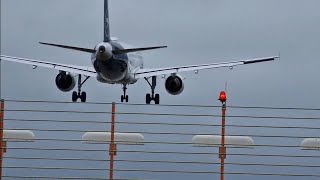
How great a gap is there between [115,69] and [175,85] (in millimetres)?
4194

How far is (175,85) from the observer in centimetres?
5753

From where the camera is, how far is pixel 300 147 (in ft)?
46.8

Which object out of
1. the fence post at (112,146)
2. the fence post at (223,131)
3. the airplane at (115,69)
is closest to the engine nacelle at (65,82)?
the airplane at (115,69)

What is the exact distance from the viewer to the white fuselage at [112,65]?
52.4 meters

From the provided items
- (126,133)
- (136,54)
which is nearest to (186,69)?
(136,54)

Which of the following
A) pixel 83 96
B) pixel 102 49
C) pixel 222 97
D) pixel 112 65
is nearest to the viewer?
pixel 222 97

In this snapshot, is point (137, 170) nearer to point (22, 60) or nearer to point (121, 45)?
point (121, 45)

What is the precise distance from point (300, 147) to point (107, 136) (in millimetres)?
3020

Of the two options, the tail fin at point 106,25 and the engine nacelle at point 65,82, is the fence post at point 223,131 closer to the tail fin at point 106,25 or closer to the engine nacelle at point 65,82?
the tail fin at point 106,25

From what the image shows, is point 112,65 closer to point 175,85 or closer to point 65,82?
point 65,82

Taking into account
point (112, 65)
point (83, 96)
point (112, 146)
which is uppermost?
point (112, 65)

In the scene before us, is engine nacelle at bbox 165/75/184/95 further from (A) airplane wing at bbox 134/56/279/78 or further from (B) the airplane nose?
(B) the airplane nose

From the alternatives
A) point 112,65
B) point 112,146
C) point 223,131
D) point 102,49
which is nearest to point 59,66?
point 112,65

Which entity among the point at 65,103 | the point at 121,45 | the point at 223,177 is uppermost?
the point at 121,45
